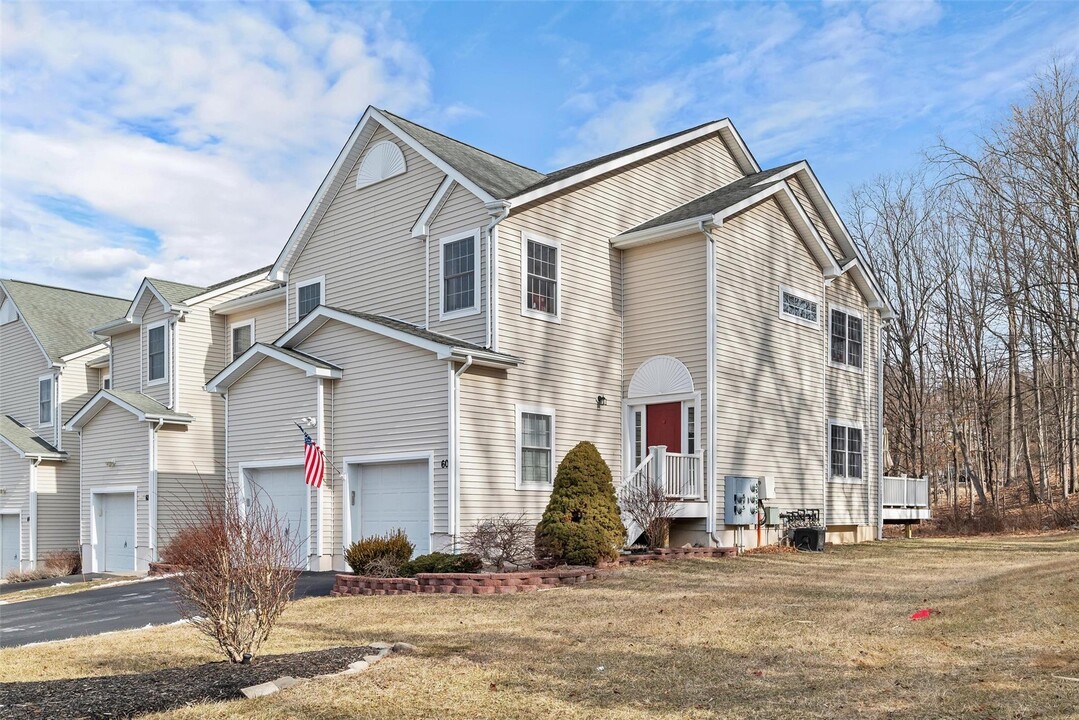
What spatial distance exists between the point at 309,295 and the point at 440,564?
9579mm

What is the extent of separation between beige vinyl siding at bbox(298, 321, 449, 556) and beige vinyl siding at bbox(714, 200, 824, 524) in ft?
19.5

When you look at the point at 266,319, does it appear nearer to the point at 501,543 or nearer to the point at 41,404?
the point at 41,404

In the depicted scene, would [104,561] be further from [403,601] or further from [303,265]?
[403,601]

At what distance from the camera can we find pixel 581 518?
1681cm

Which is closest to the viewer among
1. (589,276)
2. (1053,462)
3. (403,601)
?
(403,601)

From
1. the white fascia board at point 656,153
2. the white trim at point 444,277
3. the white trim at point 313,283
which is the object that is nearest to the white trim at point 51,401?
the white trim at point 313,283

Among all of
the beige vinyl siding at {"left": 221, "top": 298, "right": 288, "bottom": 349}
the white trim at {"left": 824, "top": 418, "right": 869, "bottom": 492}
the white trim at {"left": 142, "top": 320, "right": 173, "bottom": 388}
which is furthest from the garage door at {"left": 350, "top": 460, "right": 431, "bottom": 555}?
the white trim at {"left": 824, "top": 418, "right": 869, "bottom": 492}

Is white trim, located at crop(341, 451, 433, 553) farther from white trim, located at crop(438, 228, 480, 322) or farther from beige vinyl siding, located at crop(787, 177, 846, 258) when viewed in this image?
beige vinyl siding, located at crop(787, 177, 846, 258)

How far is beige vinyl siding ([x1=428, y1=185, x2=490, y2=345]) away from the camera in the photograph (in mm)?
19172

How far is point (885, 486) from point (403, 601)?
1732cm

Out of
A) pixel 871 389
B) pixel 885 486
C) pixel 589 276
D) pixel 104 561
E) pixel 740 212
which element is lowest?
pixel 104 561

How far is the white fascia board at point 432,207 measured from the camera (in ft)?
65.5

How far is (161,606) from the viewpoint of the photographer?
1587cm

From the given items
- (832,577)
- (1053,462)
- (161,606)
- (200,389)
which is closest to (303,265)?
(200,389)
